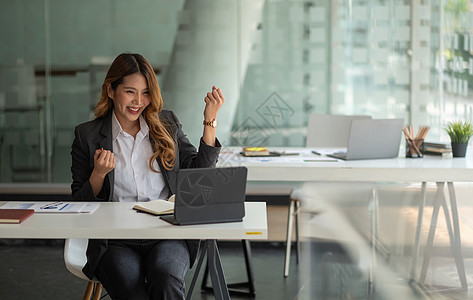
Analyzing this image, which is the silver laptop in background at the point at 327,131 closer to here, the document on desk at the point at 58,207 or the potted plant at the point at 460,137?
the potted plant at the point at 460,137

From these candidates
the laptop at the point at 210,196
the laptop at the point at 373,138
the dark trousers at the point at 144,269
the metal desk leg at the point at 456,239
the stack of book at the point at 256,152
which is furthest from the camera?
the stack of book at the point at 256,152

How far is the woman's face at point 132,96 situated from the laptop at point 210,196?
68 centimetres

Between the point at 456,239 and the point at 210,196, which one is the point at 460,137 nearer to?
the point at 456,239

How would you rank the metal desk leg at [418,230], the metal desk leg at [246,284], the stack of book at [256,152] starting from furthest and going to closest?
1. the stack of book at [256,152]
2. the metal desk leg at [246,284]
3. the metal desk leg at [418,230]

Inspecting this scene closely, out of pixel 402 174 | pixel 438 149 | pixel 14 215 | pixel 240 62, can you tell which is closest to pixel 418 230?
pixel 402 174

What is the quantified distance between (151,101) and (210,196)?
2.43 ft

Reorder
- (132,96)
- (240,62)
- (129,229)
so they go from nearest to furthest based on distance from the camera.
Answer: (129,229)
(132,96)
(240,62)

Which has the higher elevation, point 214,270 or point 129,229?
point 129,229

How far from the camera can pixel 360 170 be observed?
3.18 metres

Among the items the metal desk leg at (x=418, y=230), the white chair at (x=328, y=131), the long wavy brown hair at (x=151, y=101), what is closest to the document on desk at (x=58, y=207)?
the long wavy brown hair at (x=151, y=101)

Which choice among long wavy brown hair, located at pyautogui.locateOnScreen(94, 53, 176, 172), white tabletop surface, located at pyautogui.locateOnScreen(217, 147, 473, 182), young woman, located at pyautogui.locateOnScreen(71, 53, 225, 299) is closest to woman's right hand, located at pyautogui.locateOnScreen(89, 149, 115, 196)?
young woman, located at pyautogui.locateOnScreen(71, 53, 225, 299)

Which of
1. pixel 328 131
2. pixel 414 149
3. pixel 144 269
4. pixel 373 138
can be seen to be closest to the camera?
pixel 144 269

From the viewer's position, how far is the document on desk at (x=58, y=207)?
2281 millimetres

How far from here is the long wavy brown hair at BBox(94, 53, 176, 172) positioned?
8.50 ft
